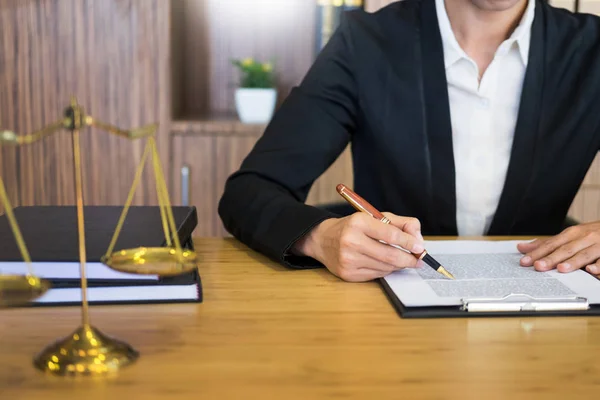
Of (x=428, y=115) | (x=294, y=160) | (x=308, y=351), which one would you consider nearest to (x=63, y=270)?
(x=308, y=351)

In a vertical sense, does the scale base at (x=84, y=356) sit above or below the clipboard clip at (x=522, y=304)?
above

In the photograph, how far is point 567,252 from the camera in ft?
3.41

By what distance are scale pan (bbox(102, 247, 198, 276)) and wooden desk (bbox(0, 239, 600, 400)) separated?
0.28ft

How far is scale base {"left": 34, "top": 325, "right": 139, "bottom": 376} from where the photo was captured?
25.1 inches

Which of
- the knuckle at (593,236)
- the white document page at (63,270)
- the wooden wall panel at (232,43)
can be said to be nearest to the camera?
the white document page at (63,270)

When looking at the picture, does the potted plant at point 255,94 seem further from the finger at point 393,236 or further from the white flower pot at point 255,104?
the finger at point 393,236

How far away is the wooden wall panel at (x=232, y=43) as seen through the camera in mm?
2893

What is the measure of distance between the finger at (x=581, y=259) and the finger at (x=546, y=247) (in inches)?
1.2

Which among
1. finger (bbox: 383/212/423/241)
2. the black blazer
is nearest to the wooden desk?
finger (bbox: 383/212/423/241)

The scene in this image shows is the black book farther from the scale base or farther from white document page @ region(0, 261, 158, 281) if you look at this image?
the scale base

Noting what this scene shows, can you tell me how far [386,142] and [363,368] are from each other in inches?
36.3

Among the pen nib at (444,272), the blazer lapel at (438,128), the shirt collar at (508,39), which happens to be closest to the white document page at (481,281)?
the pen nib at (444,272)

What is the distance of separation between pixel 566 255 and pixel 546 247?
0.03 metres

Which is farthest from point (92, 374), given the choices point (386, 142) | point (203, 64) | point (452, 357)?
point (203, 64)
